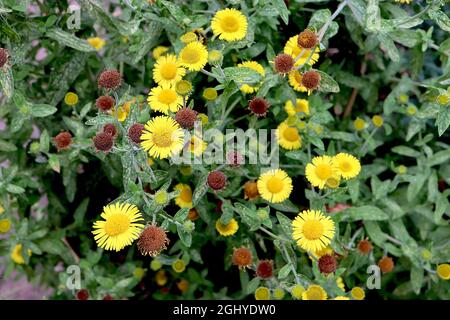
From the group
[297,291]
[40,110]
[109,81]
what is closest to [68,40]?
[40,110]

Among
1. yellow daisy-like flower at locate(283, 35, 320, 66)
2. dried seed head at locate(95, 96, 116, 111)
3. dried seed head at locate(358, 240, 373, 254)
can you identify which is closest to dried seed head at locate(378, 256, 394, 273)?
dried seed head at locate(358, 240, 373, 254)

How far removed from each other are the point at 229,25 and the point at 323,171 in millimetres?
336

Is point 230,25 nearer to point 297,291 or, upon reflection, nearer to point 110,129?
point 110,129

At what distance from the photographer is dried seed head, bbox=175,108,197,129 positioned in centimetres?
102

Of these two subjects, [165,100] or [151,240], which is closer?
[151,240]

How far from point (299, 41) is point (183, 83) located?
8.8 inches

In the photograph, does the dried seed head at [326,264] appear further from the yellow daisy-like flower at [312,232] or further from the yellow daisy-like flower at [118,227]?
the yellow daisy-like flower at [118,227]

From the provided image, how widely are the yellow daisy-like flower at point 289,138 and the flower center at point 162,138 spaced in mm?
360

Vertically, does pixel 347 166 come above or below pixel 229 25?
below

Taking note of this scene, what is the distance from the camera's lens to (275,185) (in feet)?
3.88
